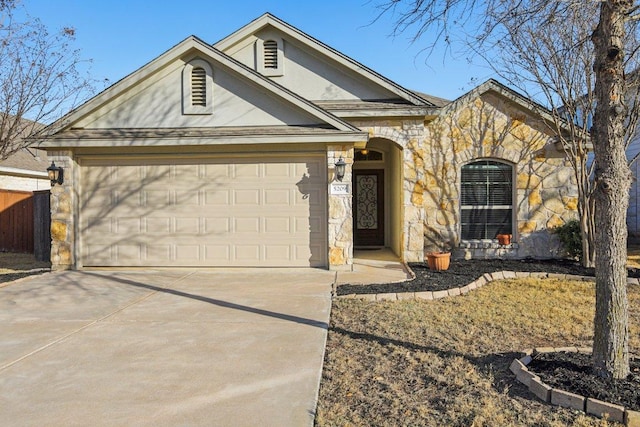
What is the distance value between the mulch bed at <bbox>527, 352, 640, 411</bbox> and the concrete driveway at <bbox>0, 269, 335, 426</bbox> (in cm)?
202

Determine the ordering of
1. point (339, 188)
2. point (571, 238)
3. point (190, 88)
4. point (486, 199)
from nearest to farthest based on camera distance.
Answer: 1. point (339, 188)
2. point (190, 88)
3. point (571, 238)
4. point (486, 199)

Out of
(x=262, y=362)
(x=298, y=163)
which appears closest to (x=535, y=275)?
(x=298, y=163)

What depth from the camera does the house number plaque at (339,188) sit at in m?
9.07

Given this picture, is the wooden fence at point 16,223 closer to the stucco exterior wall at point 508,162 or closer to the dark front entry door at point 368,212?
the dark front entry door at point 368,212

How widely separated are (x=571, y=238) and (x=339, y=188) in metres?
5.68

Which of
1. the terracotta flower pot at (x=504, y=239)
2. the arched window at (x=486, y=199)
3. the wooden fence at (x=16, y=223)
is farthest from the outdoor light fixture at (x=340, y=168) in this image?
the wooden fence at (x=16, y=223)

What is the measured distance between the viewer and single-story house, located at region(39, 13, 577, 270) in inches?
359

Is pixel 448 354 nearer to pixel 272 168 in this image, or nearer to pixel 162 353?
pixel 162 353

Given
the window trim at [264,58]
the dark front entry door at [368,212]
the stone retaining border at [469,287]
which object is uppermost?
the window trim at [264,58]

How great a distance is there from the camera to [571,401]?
3277 millimetres

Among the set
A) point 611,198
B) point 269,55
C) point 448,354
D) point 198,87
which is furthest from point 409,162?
point 611,198

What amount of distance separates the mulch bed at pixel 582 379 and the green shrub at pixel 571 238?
681cm

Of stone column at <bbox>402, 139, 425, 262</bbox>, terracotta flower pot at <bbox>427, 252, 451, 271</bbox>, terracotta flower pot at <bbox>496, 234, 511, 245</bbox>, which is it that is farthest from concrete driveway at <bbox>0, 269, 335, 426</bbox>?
terracotta flower pot at <bbox>496, 234, 511, 245</bbox>

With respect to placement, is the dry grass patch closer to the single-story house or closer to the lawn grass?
the single-story house
